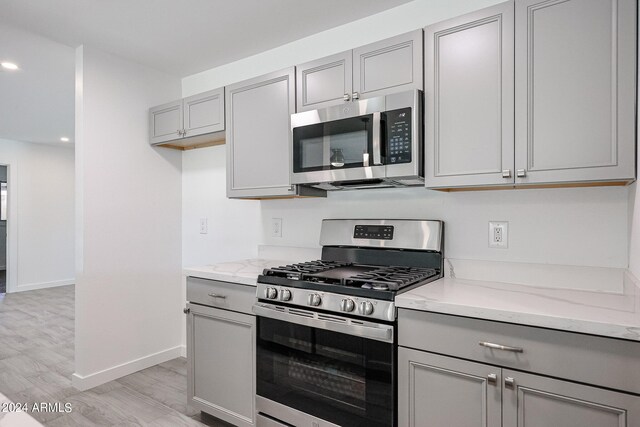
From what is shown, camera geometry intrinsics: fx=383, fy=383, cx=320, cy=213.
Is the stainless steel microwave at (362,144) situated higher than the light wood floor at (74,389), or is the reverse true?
the stainless steel microwave at (362,144)

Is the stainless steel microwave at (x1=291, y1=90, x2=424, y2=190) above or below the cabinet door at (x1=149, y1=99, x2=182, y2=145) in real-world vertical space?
below

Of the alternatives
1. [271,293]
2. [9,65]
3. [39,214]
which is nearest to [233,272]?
[271,293]

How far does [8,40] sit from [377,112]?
2.58 m

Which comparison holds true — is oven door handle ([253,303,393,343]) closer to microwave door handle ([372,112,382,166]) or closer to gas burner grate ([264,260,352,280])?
gas burner grate ([264,260,352,280])

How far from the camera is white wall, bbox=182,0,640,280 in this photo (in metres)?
1.69

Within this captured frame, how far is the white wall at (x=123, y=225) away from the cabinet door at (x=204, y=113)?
52 cm

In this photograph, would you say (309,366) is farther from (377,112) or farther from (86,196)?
(86,196)

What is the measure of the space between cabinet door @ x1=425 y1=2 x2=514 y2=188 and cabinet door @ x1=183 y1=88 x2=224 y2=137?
1.44 m

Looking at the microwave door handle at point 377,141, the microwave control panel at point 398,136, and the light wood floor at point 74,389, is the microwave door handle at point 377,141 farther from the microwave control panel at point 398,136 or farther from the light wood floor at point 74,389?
the light wood floor at point 74,389

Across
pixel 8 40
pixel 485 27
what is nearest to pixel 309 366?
pixel 485 27

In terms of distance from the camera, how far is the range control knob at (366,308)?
61.9 inches

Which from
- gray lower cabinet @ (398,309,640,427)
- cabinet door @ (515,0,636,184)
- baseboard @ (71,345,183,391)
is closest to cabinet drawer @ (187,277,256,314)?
gray lower cabinet @ (398,309,640,427)

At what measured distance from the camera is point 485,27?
1674 mm

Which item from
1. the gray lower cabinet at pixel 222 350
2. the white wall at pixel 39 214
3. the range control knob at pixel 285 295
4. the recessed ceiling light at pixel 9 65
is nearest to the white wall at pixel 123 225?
the recessed ceiling light at pixel 9 65
